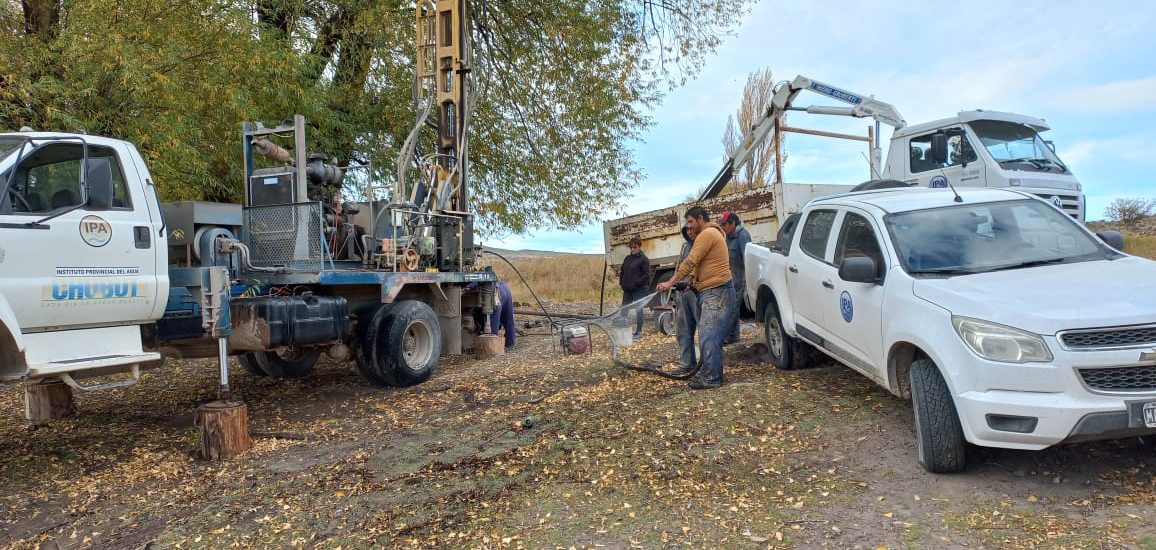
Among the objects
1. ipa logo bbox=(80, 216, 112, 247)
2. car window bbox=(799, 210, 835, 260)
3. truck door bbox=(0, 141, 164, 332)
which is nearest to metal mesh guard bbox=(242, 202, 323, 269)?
truck door bbox=(0, 141, 164, 332)

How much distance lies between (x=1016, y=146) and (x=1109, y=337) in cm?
770

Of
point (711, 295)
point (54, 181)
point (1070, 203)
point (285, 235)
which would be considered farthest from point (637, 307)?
point (1070, 203)

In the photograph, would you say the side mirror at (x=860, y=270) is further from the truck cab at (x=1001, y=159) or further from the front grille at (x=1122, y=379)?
the truck cab at (x=1001, y=159)

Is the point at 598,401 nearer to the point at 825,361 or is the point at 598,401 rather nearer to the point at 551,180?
the point at 825,361

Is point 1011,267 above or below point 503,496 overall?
above

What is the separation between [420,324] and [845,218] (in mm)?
4641

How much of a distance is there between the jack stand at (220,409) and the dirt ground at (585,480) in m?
0.17

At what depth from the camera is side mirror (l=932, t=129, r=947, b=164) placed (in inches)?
408

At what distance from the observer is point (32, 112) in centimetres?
769

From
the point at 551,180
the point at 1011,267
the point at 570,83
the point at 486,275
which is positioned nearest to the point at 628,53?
the point at 570,83

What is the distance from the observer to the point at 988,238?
4754mm

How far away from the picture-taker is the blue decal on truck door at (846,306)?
514 centimetres

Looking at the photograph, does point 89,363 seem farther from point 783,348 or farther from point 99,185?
point 783,348

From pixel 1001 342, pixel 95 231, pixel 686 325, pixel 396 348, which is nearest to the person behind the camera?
pixel 1001 342
